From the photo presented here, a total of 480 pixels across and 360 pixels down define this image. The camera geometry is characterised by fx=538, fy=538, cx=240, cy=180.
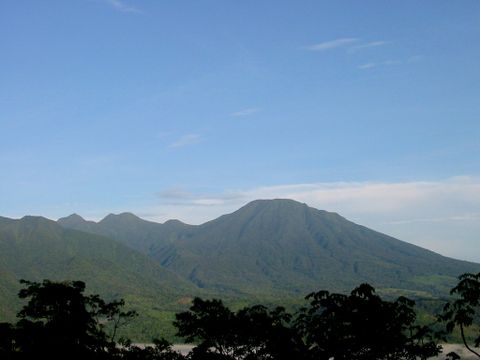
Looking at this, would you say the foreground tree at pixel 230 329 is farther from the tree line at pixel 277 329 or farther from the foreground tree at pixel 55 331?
the foreground tree at pixel 55 331

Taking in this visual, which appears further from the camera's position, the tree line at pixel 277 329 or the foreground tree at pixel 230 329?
the foreground tree at pixel 230 329

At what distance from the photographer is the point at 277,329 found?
1911 cm

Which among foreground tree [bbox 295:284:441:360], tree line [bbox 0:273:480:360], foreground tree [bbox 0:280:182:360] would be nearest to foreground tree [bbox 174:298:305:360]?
tree line [bbox 0:273:480:360]

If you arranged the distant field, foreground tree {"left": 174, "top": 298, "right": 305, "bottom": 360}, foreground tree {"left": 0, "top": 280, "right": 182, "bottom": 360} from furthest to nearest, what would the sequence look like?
the distant field
foreground tree {"left": 174, "top": 298, "right": 305, "bottom": 360}
foreground tree {"left": 0, "top": 280, "right": 182, "bottom": 360}

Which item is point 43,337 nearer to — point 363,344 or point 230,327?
point 230,327

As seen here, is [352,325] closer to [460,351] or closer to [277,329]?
[277,329]

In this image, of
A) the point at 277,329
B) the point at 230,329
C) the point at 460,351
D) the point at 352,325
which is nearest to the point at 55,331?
the point at 230,329

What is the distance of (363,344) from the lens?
14.3 metres

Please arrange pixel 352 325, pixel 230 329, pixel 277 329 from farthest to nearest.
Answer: pixel 230 329 → pixel 277 329 → pixel 352 325

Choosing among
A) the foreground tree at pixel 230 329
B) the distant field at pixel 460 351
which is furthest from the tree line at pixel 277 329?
the distant field at pixel 460 351

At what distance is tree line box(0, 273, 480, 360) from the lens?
14.0m

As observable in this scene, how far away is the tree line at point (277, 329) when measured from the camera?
549 inches

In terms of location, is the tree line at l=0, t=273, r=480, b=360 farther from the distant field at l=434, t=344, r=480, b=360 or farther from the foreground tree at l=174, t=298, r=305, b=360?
the distant field at l=434, t=344, r=480, b=360

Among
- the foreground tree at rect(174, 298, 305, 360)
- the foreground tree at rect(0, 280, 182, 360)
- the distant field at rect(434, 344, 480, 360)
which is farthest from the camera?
the distant field at rect(434, 344, 480, 360)
